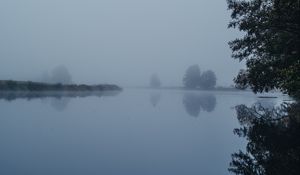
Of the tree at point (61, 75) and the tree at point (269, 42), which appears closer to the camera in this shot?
the tree at point (269, 42)

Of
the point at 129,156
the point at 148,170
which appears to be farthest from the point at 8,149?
the point at 148,170

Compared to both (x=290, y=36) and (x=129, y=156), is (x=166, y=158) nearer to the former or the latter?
(x=129, y=156)

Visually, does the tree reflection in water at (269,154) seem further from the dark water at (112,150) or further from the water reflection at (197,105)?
the water reflection at (197,105)

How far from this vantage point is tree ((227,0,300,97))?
2197 centimetres

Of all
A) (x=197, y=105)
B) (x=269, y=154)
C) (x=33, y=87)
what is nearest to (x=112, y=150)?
(x=269, y=154)

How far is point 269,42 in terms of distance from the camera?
26469mm

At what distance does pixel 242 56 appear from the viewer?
3078 centimetres

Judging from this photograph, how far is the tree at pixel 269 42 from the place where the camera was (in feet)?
72.1

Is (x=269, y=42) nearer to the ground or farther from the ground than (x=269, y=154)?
farther from the ground

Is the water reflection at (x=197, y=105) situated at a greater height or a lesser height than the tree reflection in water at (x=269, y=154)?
greater

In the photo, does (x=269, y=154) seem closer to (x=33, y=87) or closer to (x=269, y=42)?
(x=269, y=42)

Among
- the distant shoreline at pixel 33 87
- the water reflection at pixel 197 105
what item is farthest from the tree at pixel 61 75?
the water reflection at pixel 197 105

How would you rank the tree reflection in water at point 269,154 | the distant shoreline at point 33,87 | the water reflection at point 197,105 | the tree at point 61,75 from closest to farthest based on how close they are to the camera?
the tree reflection in water at point 269,154 → the water reflection at point 197,105 → the distant shoreline at point 33,87 → the tree at point 61,75

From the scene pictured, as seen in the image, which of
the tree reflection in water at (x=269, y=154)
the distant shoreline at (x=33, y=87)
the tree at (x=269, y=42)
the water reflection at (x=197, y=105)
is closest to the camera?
the tree reflection in water at (x=269, y=154)
